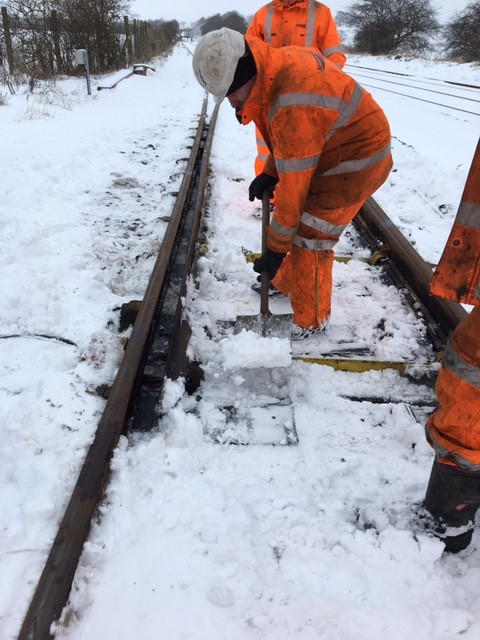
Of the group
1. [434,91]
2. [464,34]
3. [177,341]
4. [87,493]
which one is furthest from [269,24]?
[464,34]

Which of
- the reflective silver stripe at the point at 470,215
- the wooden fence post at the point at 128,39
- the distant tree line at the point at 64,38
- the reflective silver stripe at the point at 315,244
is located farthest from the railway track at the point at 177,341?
the wooden fence post at the point at 128,39

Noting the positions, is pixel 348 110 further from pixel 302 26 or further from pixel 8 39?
pixel 8 39

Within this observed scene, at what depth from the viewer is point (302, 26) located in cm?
438

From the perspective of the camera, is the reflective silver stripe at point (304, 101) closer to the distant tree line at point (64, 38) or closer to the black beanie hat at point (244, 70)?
the black beanie hat at point (244, 70)

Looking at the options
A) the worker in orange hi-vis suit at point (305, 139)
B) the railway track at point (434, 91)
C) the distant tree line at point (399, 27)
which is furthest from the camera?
the distant tree line at point (399, 27)

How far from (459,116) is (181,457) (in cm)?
1133

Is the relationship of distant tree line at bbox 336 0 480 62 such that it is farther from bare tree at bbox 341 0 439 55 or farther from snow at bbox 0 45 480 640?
snow at bbox 0 45 480 640

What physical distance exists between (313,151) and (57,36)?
15897 mm

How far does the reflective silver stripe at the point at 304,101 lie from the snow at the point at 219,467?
1210 millimetres

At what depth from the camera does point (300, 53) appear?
2.35 m

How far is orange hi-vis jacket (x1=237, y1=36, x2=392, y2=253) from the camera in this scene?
2256 mm

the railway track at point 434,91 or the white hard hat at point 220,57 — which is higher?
the white hard hat at point 220,57

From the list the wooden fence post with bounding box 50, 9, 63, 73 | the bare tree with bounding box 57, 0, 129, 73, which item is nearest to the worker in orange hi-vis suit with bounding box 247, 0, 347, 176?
the wooden fence post with bounding box 50, 9, 63, 73

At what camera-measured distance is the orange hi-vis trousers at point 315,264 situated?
2.85 meters
